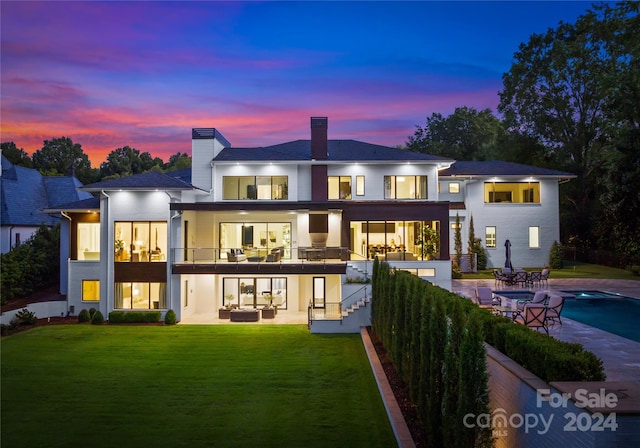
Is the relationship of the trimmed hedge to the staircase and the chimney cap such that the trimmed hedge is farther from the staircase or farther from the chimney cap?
the chimney cap

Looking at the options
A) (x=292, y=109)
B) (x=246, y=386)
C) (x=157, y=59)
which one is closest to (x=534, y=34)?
(x=292, y=109)

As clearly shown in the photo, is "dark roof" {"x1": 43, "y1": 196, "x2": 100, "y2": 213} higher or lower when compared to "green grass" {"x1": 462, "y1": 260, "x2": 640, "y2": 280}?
higher

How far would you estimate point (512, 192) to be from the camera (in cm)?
3819

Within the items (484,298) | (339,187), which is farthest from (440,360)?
(339,187)

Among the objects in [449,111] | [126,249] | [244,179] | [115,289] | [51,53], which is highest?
[449,111]

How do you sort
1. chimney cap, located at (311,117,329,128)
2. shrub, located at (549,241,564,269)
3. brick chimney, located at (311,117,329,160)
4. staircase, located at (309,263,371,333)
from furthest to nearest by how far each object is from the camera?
shrub, located at (549,241,564,269), chimney cap, located at (311,117,329,128), brick chimney, located at (311,117,329,160), staircase, located at (309,263,371,333)

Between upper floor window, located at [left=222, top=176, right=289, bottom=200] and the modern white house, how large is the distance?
6cm

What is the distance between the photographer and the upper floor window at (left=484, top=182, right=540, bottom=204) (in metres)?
37.6

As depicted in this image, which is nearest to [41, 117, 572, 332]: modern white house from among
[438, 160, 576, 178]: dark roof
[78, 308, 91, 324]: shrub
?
[78, 308, 91, 324]: shrub

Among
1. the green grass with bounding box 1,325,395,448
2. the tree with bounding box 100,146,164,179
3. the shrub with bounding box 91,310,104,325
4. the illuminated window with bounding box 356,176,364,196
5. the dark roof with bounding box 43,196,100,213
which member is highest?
the tree with bounding box 100,146,164,179

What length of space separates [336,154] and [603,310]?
16554 mm

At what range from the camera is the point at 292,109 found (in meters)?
53.5

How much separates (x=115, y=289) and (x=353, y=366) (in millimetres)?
14326

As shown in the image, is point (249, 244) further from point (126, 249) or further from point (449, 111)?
point (449, 111)
